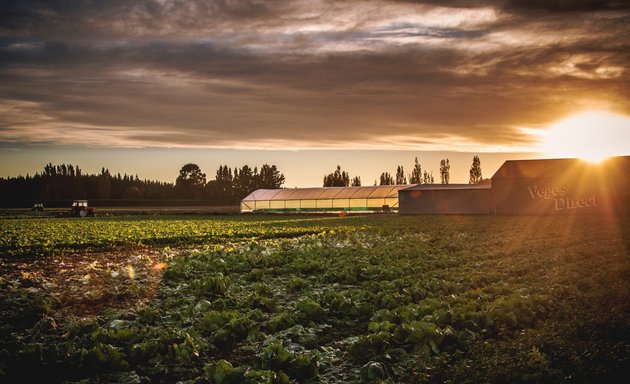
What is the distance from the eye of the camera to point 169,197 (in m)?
128

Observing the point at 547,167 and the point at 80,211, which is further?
the point at 80,211

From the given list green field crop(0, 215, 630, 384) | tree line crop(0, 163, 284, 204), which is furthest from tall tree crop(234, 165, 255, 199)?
green field crop(0, 215, 630, 384)

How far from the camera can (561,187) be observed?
177 ft

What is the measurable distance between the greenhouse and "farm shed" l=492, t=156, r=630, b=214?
17797 millimetres

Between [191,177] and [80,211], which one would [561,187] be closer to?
[80,211]

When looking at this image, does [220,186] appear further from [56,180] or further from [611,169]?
[611,169]

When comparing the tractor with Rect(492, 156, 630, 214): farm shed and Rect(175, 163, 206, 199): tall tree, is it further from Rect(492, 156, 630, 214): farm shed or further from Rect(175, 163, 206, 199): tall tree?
Rect(175, 163, 206, 199): tall tree

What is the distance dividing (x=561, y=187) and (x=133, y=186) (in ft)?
450

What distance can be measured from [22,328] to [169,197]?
121680 millimetres

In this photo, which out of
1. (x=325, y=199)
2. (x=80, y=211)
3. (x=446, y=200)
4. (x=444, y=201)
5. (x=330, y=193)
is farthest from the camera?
(x=330, y=193)

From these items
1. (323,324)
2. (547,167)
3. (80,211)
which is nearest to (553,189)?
(547,167)

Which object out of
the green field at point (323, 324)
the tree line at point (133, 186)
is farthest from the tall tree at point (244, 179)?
the green field at point (323, 324)

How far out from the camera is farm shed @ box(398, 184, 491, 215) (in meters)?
58.5

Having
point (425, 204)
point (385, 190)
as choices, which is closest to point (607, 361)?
point (425, 204)
